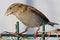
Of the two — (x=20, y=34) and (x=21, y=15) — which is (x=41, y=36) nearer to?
(x=20, y=34)

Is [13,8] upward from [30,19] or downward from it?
upward

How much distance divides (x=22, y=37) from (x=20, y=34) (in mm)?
30

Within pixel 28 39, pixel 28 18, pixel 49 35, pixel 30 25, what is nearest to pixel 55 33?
pixel 49 35

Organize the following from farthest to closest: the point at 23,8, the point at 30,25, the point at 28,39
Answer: the point at 23,8 < the point at 30,25 < the point at 28,39

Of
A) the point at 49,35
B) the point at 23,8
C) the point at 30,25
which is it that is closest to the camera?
the point at 49,35

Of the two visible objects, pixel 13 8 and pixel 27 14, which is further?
pixel 27 14

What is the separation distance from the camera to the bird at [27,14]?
8.75 ft

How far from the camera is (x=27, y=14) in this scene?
2832 mm

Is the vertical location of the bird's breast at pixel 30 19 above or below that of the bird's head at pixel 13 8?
below

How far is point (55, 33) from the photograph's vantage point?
184cm

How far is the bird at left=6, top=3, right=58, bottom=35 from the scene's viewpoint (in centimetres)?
267

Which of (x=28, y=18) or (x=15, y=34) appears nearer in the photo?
(x=15, y=34)

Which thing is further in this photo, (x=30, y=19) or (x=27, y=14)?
(x=27, y=14)

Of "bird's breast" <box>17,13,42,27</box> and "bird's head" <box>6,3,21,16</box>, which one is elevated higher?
"bird's head" <box>6,3,21,16</box>
